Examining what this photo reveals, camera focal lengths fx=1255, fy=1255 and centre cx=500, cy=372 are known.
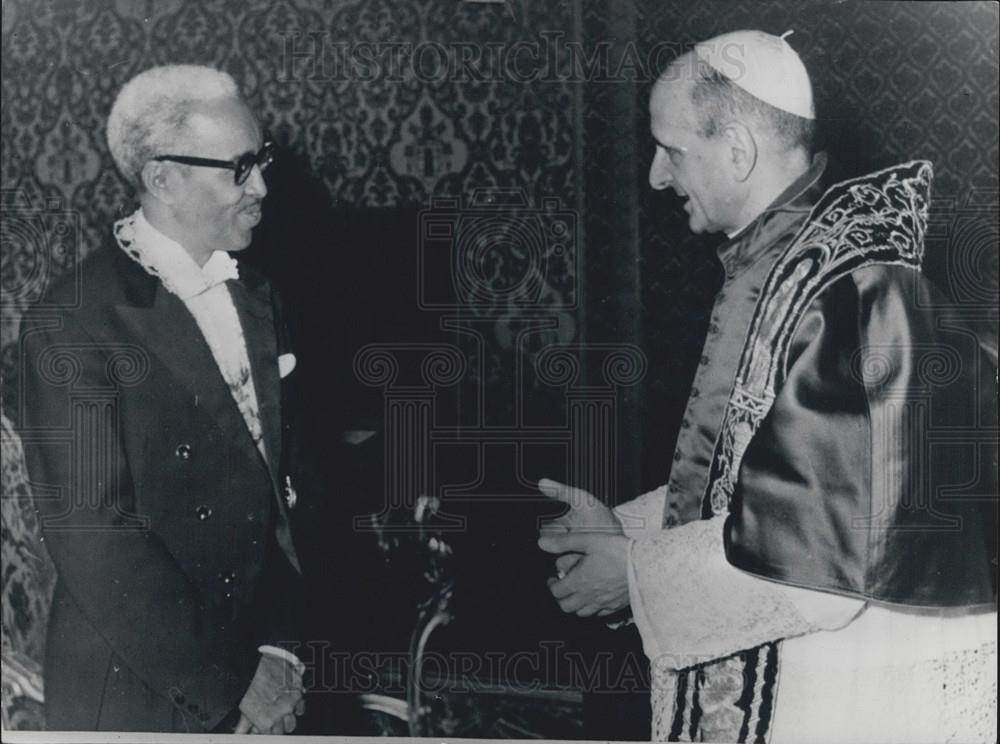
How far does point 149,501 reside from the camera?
3.03m

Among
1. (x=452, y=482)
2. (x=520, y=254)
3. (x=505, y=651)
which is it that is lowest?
(x=505, y=651)

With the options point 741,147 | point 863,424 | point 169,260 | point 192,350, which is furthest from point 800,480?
point 169,260

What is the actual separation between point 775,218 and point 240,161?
1.32 m

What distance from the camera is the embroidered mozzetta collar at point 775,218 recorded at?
3055mm

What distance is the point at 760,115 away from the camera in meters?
3.07

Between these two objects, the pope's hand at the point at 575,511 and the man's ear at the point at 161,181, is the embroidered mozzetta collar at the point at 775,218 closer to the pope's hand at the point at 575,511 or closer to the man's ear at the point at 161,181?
the pope's hand at the point at 575,511

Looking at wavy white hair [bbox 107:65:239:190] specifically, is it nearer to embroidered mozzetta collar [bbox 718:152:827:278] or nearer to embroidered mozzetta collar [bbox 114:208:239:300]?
embroidered mozzetta collar [bbox 114:208:239:300]

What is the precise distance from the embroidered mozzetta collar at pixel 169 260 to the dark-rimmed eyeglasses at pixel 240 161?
16cm

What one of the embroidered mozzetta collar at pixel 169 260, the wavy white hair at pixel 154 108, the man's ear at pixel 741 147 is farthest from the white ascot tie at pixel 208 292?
the man's ear at pixel 741 147

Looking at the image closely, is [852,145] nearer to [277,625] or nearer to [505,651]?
[505,651]

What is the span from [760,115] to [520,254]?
68cm

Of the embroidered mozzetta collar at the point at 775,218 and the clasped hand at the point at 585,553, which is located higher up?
the embroidered mozzetta collar at the point at 775,218

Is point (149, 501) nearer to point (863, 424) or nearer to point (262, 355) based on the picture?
point (262, 355)

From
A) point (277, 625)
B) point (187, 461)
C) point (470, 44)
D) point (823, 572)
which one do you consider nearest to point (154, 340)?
point (187, 461)
